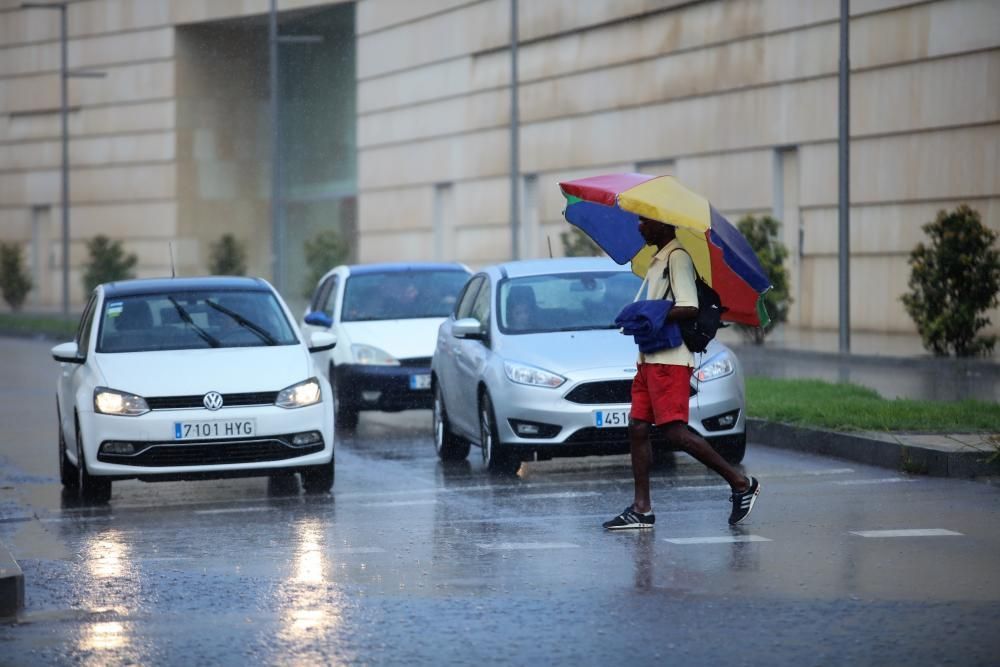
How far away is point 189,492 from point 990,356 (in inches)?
562

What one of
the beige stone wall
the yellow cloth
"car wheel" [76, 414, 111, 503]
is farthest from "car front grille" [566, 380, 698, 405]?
the beige stone wall

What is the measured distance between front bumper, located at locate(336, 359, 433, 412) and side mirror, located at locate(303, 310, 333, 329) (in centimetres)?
53

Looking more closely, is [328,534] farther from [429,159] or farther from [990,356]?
[429,159]

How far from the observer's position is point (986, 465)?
39.5 feet

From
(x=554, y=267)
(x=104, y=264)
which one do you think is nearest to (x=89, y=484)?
(x=554, y=267)

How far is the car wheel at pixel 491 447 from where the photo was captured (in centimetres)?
1294

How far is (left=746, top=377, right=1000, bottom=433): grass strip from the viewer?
13.9 meters

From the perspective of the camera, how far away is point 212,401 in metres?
11.9

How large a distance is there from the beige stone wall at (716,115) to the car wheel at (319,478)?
17936mm

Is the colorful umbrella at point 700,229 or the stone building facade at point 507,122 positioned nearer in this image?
the colorful umbrella at point 700,229

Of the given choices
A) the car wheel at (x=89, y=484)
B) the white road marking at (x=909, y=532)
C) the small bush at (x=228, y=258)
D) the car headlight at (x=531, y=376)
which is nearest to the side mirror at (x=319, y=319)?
the car headlight at (x=531, y=376)

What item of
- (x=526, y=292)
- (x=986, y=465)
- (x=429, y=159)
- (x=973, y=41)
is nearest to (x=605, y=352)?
(x=526, y=292)

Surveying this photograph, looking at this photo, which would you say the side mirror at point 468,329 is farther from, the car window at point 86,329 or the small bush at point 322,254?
the small bush at point 322,254

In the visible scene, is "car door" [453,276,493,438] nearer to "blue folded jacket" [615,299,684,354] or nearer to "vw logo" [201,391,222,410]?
"vw logo" [201,391,222,410]
